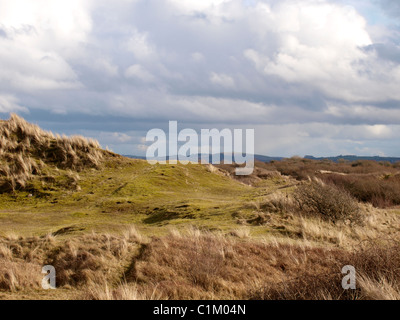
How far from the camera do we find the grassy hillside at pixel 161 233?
7.39 meters

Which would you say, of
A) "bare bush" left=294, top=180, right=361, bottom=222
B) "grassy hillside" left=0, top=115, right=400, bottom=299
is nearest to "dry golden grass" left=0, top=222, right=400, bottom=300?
"grassy hillside" left=0, top=115, right=400, bottom=299

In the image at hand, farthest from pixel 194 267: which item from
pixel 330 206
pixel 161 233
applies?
pixel 330 206

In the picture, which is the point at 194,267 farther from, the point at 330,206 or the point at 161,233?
the point at 330,206

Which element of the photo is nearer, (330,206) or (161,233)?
(161,233)

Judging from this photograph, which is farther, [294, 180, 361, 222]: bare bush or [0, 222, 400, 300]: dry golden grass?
[294, 180, 361, 222]: bare bush

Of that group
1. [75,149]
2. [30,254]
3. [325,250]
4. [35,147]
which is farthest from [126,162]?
[325,250]

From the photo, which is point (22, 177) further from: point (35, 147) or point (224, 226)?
point (224, 226)

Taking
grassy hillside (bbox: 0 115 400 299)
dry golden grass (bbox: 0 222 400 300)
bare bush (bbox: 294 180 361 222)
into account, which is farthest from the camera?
bare bush (bbox: 294 180 361 222)

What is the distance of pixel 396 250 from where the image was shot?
24.7ft

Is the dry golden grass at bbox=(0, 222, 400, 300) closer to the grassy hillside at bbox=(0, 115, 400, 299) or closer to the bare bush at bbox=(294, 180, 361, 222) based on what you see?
the grassy hillside at bbox=(0, 115, 400, 299)

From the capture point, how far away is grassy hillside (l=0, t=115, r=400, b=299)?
739 centimetres

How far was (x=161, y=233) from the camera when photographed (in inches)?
507

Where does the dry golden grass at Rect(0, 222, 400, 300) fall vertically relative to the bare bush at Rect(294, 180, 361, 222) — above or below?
below
